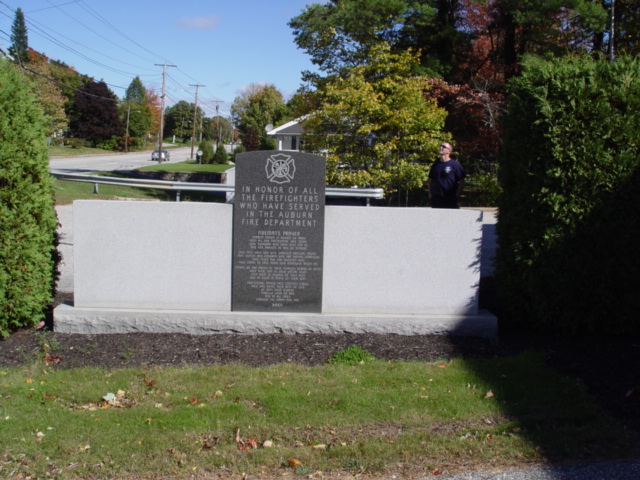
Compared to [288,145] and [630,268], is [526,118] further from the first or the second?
[288,145]

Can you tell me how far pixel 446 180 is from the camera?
7809 millimetres

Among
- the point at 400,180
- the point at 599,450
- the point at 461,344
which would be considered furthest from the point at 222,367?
the point at 400,180

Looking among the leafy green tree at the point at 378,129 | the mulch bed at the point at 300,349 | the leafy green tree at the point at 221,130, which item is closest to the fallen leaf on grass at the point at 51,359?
the mulch bed at the point at 300,349

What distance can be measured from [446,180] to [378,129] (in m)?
11.1

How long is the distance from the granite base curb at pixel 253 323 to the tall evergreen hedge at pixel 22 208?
41 centimetres

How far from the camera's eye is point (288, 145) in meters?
45.2

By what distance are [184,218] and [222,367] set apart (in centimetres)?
172

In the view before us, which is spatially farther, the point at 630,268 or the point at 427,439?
the point at 630,268

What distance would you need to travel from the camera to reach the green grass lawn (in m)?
3.75

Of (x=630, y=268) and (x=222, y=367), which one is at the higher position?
(x=630, y=268)

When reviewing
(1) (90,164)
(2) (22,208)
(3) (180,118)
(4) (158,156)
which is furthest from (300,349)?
(3) (180,118)

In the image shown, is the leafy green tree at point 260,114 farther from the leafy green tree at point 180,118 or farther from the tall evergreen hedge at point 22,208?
the tall evergreen hedge at point 22,208

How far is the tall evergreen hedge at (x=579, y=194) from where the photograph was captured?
5723 mm

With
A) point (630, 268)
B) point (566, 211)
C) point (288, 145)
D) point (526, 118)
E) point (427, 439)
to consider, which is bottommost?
point (427, 439)
